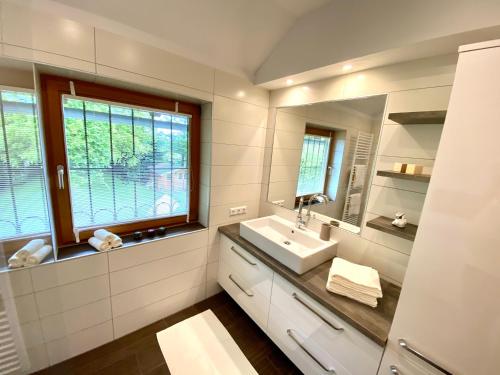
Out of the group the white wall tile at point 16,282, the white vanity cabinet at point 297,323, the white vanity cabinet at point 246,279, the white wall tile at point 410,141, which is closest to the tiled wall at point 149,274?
the white wall tile at point 16,282

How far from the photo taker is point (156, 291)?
1.77 m

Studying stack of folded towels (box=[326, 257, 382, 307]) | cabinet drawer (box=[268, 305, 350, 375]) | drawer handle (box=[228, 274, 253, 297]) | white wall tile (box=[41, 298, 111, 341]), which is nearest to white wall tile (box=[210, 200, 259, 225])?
drawer handle (box=[228, 274, 253, 297])

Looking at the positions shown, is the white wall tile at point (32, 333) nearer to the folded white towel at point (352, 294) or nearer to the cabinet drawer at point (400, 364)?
the folded white towel at point (352, 294)

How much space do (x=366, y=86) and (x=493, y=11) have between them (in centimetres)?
61

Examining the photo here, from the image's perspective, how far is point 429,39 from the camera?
974 mm

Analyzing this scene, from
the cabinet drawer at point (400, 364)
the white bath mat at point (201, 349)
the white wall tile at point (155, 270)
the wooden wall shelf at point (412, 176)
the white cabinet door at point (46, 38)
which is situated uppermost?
the white cabinet door at point (46, 38)

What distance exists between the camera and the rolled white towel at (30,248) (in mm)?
Result: 1210

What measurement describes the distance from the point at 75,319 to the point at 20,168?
108 cm

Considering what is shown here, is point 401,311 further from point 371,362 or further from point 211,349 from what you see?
point 211,349

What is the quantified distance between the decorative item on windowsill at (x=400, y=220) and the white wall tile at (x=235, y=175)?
1.31 meters

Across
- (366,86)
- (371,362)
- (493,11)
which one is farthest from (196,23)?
(371,362)

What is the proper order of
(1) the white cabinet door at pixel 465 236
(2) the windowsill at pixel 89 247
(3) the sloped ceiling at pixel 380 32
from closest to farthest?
(1) the white cabinet door at pixel 465 236
(3) the sloped ceiling at pixel 380 32
(2) the windowsill at pixel 89 247

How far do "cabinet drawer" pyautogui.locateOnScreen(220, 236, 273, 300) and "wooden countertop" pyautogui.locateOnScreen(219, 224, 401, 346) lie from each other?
0.42 ft

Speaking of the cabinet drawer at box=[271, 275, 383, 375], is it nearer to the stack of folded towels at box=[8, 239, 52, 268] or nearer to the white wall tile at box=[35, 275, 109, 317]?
the white wall tile at box=[35, 275, 109, 317]
